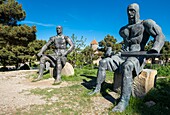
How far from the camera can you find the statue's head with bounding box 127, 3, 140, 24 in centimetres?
331

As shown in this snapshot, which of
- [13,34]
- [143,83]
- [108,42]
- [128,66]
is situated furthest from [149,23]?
[108,42]

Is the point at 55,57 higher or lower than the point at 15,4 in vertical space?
lower

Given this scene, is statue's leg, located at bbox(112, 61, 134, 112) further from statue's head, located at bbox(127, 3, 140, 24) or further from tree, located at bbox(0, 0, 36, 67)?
tree, located at bbox(0, 0, 36, 67)

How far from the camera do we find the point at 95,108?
2996mm

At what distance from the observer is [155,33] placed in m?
3.12

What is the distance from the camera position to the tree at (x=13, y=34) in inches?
505

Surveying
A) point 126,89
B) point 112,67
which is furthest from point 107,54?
point 126,89

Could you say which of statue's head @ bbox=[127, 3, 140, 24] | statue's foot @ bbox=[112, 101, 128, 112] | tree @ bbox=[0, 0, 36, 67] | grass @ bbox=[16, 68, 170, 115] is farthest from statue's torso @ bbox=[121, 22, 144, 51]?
tree @ bbox=[0, 0, 36, 67]

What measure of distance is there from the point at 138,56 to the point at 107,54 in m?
0.89

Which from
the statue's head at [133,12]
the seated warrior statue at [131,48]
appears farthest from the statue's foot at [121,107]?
the statue's head at [133,12]

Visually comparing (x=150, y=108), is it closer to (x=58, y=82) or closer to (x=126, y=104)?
(x=126, y=104)

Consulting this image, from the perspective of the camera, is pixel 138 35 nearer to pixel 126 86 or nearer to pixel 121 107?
pixel 126 86

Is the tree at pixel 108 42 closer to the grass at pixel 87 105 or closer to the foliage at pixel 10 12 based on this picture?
the foliage at pixel 10 12

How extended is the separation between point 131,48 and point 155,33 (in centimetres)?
59
